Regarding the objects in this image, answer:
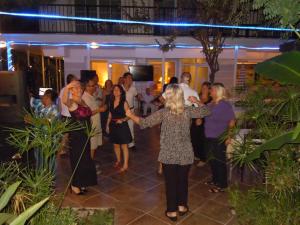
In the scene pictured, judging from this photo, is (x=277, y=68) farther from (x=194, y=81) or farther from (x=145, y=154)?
(x=194, y=81)

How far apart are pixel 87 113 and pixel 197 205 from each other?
2.24 meters

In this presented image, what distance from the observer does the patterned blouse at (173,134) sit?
3.88 metres

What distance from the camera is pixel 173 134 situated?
12.8 feet

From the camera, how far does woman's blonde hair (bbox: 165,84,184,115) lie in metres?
3.76

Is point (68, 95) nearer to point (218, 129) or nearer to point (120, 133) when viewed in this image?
point (120, 133)

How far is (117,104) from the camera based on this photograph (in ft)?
18.5

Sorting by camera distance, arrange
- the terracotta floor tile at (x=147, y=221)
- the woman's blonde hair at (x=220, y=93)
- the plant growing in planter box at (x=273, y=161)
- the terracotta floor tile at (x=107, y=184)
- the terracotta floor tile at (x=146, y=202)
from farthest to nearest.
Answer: the terracotta floor tile at (x=107, y=184), the woman's blonde hair at (x=220, y=93), the terracotta floor tile at (x=146, y=202), the terracotta floor tile at (x=147, y=221), the plant growing in planter box at (x=273, y=161)

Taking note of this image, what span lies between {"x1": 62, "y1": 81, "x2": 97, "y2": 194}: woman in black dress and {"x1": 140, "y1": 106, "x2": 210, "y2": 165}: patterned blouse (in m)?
1.23

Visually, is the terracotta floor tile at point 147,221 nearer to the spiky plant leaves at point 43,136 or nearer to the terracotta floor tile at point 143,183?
the terracotta floor tile at point 143,183

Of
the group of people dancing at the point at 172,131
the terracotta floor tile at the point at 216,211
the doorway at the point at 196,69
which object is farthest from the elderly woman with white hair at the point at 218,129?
the doorway at the point at 196,69

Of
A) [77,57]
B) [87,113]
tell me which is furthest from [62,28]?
[87,113]

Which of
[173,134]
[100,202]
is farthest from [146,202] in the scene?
[173,134]

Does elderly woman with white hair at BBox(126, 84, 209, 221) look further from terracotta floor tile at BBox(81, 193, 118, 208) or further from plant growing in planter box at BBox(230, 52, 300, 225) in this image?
terracotta floor tile at BBox(81, 193, 118, 208)

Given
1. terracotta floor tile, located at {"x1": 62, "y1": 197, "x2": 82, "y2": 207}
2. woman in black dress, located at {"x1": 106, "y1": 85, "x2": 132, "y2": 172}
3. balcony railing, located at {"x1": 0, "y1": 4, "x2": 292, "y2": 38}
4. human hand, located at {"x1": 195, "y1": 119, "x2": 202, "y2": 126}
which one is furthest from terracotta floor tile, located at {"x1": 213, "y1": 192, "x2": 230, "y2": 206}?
balcony railing, located at {"x1": 0, "y1": 4, "x2": 292, "y2": 38}
